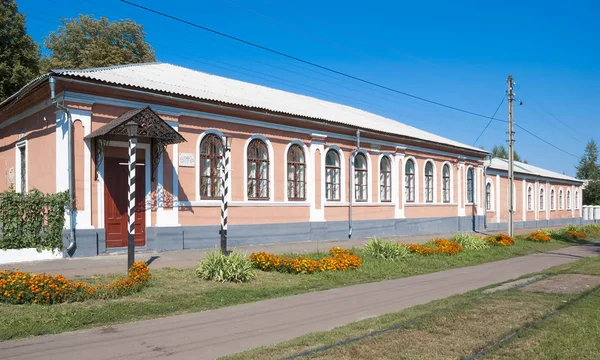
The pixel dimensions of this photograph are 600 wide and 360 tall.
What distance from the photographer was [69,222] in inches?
584

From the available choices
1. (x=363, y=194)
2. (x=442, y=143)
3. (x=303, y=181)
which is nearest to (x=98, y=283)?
(x=303, y=181)

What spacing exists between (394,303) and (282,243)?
36.1ft

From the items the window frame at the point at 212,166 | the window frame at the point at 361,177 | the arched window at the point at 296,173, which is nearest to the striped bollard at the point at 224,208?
the window frame at the point at 212,166

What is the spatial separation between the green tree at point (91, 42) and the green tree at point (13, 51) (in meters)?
6.11

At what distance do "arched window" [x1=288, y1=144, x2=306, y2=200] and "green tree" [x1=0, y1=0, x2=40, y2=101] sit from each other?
15590mm

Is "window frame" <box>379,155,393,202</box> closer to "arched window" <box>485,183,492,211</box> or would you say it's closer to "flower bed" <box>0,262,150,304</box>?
"arched window" <box>485,183,492,211</box>

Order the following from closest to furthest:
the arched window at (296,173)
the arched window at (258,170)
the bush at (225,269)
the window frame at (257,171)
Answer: the bush at (225,269) < the window frame at (257,171) < the arched window at (258,170) < the arched window at (296,173)

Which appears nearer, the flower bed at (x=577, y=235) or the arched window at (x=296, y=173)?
the arched window at (x=296, y=173)

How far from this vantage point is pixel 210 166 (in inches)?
741

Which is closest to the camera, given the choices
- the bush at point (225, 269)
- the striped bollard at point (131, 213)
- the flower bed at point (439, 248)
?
the striped bollard at point (131, 213)

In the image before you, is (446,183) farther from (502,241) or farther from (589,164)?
(589,164)

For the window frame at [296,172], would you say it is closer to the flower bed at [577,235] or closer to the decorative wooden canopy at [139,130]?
the decorative wooden canopy at [139,130]

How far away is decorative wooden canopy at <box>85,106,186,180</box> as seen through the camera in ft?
47.7

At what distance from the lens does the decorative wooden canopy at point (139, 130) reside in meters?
14.5
